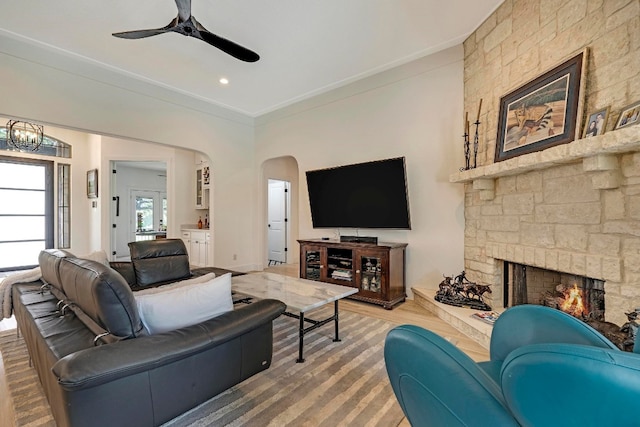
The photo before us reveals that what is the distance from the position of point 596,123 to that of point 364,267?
2663 millimetres

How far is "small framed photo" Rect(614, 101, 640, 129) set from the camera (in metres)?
1.72

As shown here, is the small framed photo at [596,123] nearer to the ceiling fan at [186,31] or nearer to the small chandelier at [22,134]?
the ceiling fan at [186,31]

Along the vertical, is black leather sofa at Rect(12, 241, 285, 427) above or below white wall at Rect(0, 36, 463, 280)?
below

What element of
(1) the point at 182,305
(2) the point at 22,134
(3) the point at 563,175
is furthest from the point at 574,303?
(2) the point at 22,134

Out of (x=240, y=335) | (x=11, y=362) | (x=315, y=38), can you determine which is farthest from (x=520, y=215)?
(x=11, y=362)

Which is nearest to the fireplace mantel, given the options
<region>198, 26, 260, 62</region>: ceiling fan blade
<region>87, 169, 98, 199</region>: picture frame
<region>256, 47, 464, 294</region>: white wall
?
<region>256, 47, 464, 294</region>: white wall

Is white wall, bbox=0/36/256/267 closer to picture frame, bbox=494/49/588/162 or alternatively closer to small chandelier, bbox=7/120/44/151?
small chandelier, bbox=7/120/44/151

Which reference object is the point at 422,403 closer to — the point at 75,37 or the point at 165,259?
the point at 165,259

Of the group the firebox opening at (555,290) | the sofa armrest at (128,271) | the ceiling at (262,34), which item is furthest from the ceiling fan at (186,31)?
the firebox opening at (555,290)

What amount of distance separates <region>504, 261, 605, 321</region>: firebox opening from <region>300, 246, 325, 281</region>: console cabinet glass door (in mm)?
2329

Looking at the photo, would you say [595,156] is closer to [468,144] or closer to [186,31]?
[468,144]

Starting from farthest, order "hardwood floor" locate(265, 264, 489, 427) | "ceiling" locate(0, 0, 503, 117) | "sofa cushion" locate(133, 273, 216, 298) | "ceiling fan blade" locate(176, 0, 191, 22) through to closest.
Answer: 1. "ceiling" locate(0, 0, 503, 117)
2. "hardwood floor" locate(265, 264, 489, 427)
3. "ceiling fan blade" locate(176, 0, 191, 22)
4. "sofa cushion" locate(133, 273, 216, 298)

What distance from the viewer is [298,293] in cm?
263

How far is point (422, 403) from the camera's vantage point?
1.00m
